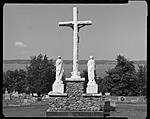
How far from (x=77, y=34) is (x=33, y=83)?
58.1 feet

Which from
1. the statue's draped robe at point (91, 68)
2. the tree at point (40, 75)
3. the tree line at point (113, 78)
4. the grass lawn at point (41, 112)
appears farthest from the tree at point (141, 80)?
the statue's draped robe at point (91, 68)

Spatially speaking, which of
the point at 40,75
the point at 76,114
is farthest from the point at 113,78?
the point at 76,114

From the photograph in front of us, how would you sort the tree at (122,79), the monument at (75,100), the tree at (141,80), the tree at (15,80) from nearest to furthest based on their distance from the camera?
the monument at (75,100), the tree at (122,79), the tree at (141,80), the tree at (15,80)

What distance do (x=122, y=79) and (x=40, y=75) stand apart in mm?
8129

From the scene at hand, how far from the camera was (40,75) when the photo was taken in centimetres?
2756

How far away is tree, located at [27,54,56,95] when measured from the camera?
86.8 feet

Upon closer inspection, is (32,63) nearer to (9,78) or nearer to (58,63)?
(9,78)

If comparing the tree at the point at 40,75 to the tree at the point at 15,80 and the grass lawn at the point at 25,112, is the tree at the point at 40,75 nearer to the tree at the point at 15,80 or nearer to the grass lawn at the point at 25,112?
the tree at the point at 15,80

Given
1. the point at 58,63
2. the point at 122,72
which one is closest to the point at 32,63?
the point at 122,72

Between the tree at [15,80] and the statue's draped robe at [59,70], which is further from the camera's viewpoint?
the tree at [15,80]

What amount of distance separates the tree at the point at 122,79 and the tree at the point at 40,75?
18.0 ft

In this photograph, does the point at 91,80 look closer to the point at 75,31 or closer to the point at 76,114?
the point at 76,114

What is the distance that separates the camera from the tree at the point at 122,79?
24.8 metres


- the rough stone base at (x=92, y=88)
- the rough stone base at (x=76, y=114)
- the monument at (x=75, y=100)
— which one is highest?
the rough stone base at (x=92, y=88)
